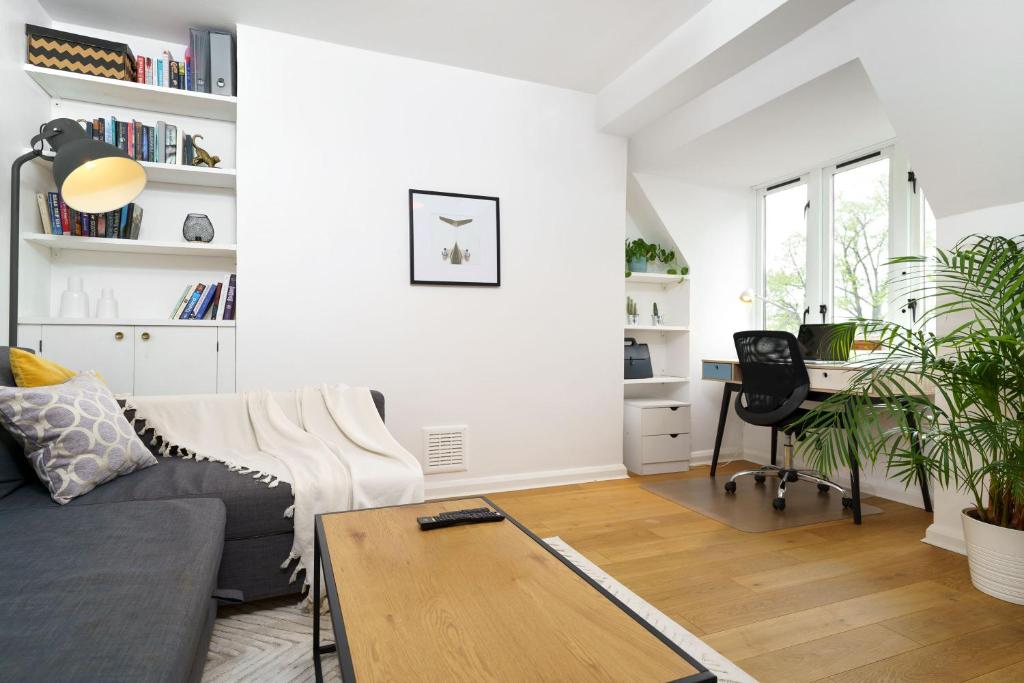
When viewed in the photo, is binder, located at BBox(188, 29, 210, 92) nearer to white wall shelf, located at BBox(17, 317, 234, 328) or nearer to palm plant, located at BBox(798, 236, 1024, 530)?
white wall shelf, located at BBox(17, 317, 234, 328)

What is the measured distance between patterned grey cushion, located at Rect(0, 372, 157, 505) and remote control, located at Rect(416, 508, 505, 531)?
1.09 meters

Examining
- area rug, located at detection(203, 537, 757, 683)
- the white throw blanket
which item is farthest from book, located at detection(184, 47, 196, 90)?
area rug, located at detection(203, 537, 757, 683)

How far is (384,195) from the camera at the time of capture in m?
3.20

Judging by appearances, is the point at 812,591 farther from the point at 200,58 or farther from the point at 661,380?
the point at 200,58

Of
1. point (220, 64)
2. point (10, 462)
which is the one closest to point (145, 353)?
point (10, 462)

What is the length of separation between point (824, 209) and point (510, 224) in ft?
7.49

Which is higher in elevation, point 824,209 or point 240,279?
point 824,209

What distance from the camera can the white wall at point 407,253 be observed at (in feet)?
9.68

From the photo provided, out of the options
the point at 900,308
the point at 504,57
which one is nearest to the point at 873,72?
the point at 900,308

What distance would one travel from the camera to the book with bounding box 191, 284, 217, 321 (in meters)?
2.85

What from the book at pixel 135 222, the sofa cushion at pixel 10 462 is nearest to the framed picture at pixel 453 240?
the book at pixel 135 222

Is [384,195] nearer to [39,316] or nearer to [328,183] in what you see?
[328,183]

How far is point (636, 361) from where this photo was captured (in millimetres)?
4172

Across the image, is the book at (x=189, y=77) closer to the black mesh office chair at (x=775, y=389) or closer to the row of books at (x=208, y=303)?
the row of books at (x=208, y=303)
